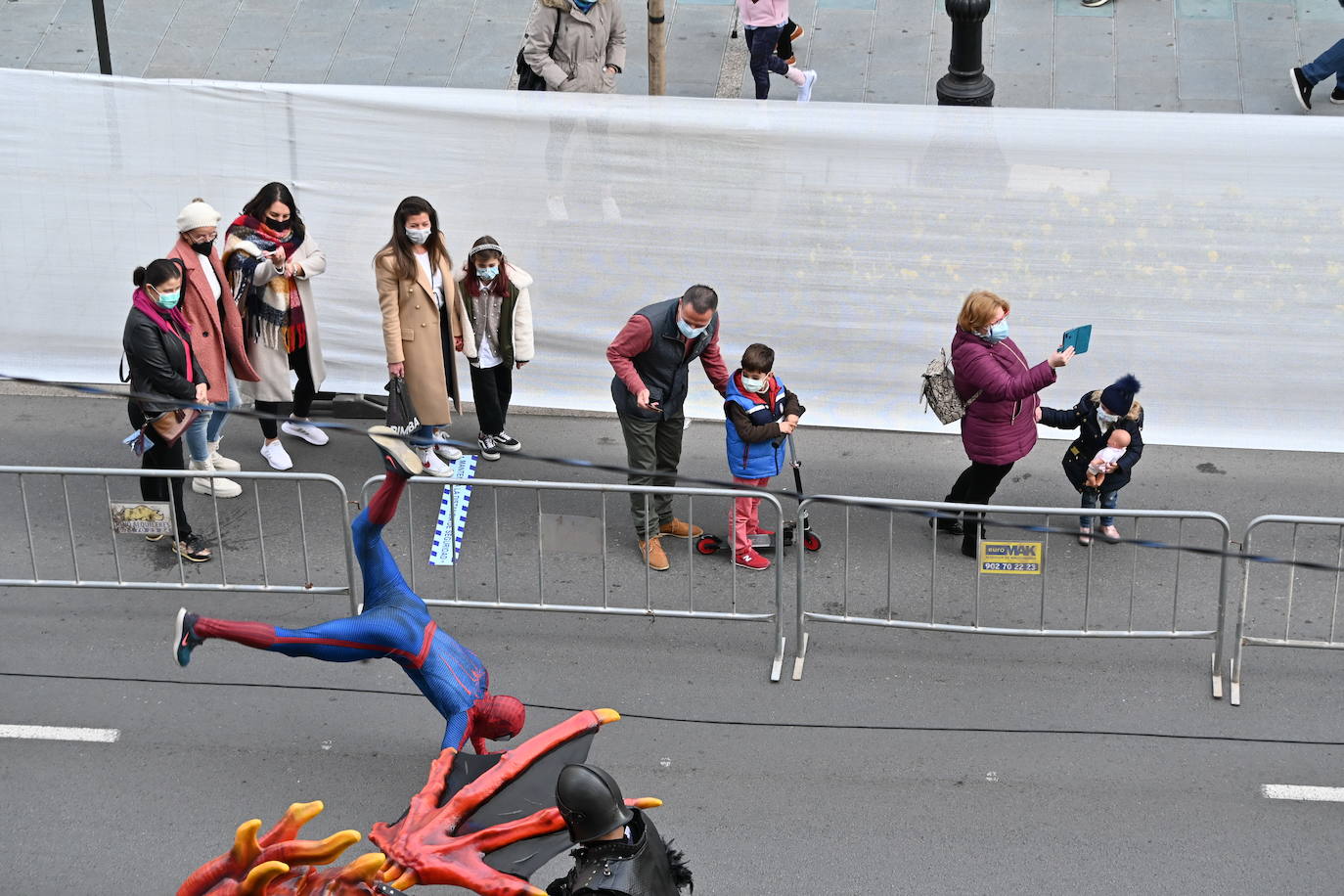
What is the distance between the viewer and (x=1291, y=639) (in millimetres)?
7914

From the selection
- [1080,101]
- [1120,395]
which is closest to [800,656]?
[1120,395]

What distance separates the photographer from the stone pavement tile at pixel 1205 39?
1280 cm

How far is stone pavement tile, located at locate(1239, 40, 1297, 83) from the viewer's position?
41.2 feet

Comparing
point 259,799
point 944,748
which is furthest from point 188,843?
point 944,748

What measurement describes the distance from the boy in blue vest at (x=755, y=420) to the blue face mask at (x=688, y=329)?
0.27m

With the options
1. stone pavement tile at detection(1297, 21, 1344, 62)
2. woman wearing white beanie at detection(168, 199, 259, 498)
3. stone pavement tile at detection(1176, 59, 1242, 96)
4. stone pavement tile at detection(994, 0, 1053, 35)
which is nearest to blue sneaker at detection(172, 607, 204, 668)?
woman wearing white beanie at detection(168, 199, 259, 498)

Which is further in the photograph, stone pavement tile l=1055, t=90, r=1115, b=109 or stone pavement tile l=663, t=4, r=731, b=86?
stone pavement tile l=663, t=4, r=731, b=86

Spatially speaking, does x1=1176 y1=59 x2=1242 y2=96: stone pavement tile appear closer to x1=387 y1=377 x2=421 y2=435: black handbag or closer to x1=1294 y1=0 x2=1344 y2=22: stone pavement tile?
x1=1294 y1=0 x2=1344 y2=22: stone pavement tile

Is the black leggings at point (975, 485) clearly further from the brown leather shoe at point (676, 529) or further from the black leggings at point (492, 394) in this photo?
the black leggings at point (492, 394)

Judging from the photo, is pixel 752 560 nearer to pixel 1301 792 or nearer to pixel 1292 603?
pixel 1292 603

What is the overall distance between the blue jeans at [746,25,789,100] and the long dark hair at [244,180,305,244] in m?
4.06

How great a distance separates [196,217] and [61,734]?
274 centimetres

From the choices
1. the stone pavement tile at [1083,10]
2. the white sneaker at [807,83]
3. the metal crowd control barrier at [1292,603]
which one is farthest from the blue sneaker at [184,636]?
the stone pavement tile at [1083,10]

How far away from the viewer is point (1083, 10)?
43.6 feet
